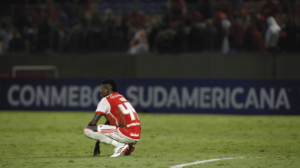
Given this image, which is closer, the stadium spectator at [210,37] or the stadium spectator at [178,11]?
the stadium spectator at [210,37]

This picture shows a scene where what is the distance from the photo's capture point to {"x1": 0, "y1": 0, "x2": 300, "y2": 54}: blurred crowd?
17906 mm

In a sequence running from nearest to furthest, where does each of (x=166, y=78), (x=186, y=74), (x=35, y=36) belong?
(x=166, y=78), (x=186, y=74), (x=35, y=36)

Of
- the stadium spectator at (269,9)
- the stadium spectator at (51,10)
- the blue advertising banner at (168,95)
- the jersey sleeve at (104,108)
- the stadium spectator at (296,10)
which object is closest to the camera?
the jersey sleeve at (104,108)

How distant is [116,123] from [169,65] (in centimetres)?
1201

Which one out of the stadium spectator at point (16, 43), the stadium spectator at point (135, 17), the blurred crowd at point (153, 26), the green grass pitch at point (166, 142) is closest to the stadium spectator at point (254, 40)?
the blurred crowd at point (153, 26)

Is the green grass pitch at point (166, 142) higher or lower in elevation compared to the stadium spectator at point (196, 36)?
lower

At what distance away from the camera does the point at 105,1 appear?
22.7m

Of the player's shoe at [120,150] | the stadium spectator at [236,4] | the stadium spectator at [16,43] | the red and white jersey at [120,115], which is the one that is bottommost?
the player's shoe at [120,150]

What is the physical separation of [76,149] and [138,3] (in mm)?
12195

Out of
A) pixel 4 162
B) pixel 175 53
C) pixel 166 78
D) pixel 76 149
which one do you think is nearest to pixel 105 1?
pixel 175 53

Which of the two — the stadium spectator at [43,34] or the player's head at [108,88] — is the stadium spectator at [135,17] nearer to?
the stadium spectator at [43,34]

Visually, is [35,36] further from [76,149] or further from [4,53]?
[76,149]

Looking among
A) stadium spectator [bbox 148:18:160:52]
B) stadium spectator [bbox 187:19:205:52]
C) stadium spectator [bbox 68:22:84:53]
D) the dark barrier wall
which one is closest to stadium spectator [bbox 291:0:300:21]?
the dark barrier wall

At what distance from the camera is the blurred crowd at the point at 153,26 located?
58.7 feet
